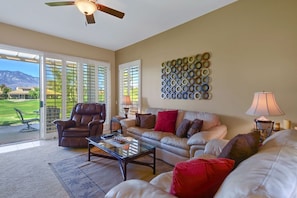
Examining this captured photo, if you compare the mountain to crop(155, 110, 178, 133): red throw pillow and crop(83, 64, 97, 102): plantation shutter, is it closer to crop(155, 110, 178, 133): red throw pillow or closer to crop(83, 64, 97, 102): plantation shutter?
crop(83, 64, 97, 102): plantation shutter

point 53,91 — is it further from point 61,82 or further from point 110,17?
point 110,17

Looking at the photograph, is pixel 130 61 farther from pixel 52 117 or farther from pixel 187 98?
pixel 52 117

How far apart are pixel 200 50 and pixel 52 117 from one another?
4212 millimetres

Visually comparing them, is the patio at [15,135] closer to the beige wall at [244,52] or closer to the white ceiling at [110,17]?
the white ceiling at [110,17]

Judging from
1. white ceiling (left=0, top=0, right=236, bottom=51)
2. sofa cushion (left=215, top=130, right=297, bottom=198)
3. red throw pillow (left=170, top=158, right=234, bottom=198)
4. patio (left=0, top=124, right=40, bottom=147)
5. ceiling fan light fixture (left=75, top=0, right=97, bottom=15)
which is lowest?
patio (left=0, top=124, right=40, bottom=147)

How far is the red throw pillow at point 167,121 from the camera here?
132 inches

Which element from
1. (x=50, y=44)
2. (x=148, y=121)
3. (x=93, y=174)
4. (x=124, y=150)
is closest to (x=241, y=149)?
A: (x=124, y=150)

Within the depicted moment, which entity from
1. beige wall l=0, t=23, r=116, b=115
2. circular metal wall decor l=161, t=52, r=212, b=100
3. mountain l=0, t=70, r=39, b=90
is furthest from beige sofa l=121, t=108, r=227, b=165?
mountain l=0, t=70, r=39, b=90

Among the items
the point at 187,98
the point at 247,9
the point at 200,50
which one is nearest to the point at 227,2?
the point at 247,9

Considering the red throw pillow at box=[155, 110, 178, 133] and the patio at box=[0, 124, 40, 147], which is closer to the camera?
the red throw pillow at box=[155, 110, 178, 133]

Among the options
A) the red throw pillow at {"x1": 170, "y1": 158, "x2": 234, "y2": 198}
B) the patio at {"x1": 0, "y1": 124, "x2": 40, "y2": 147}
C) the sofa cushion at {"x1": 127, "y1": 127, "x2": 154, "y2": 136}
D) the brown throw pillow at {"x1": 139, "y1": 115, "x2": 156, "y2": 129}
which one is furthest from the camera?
the patio at {"x1": 0, "y1": 124, "x2": 40, "y2": 147}

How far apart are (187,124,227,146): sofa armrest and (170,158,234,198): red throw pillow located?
1.44 m

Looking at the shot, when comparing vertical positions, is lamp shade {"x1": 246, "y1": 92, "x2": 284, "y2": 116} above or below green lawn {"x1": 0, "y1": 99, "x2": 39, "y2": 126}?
above

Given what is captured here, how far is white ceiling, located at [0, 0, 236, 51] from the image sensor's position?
2.94 metres
